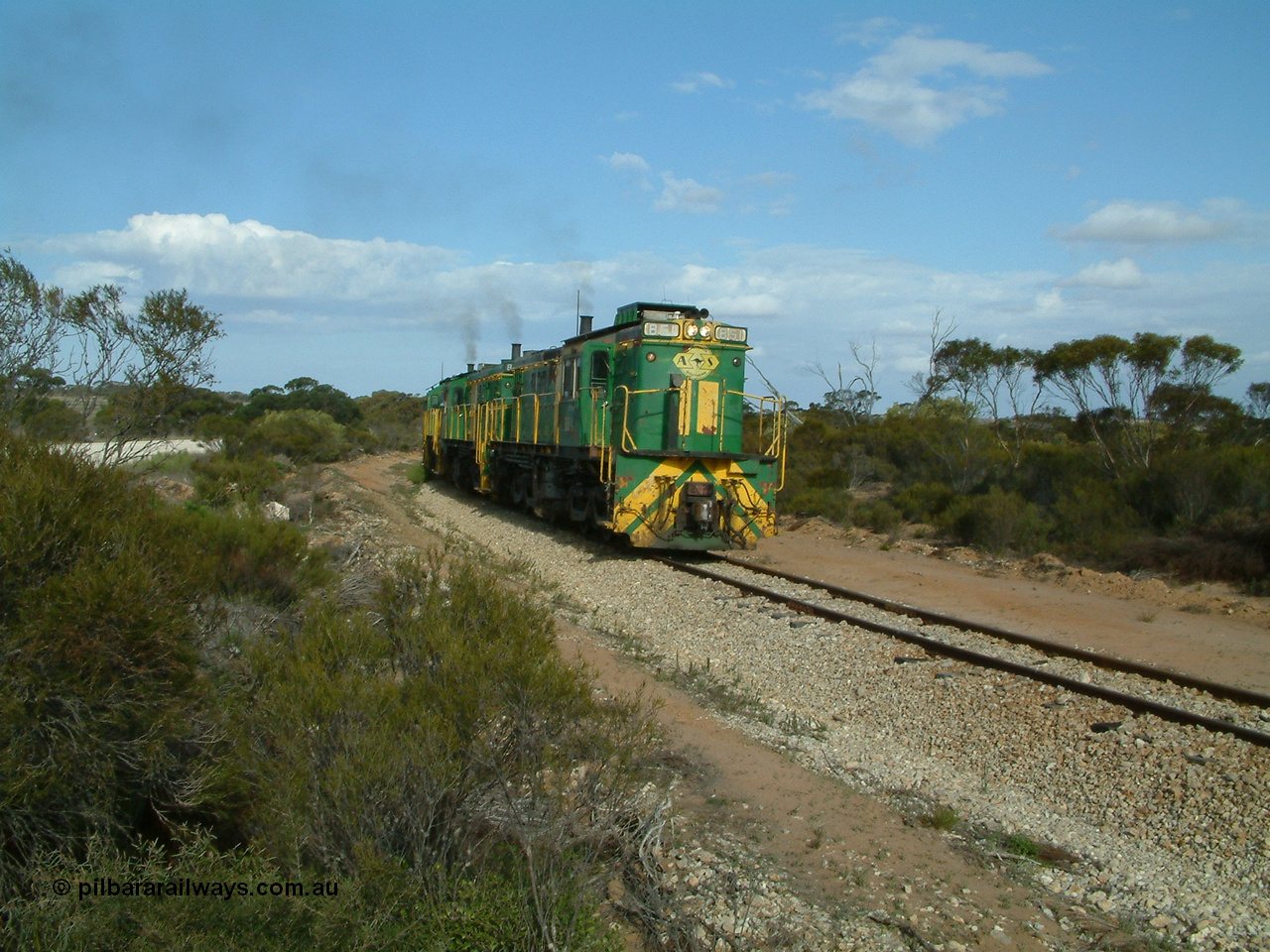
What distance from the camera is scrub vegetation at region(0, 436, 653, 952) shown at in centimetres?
305

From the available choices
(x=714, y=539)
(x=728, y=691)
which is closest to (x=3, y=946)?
(x=728, y=691)

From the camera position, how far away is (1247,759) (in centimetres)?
561

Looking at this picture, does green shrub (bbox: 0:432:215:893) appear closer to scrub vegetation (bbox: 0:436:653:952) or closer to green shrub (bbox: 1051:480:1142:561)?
scrub vegetation (bbox: 0:436:653:952)

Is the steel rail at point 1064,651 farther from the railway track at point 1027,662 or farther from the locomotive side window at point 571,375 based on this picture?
the locomotive side window at point 571,375

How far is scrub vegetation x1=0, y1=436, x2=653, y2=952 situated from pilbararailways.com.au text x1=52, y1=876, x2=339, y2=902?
0.02 meters

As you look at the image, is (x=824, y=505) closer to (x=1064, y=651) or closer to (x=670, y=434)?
(x=670, y=434)

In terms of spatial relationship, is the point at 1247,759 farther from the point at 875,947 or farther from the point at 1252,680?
the point at 875,947

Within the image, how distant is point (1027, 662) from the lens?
315 inches

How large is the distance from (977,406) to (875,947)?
25470 mm

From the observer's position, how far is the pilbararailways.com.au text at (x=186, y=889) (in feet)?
9.78

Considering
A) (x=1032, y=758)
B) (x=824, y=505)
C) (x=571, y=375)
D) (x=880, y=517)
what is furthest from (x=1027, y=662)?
(x=824, y=505)

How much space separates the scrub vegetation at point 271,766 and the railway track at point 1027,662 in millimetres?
4396

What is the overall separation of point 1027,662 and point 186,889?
7.12 metres

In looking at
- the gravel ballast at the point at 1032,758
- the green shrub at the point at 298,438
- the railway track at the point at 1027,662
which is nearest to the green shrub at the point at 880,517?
the railway track at the point at 1027,662
